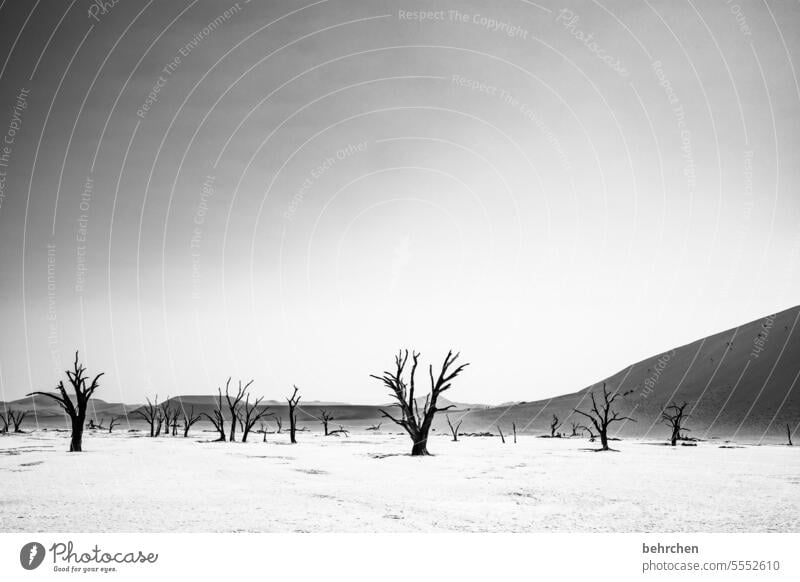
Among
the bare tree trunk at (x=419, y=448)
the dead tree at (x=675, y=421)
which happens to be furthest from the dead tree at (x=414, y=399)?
the dead tree at (x=675, y=421)

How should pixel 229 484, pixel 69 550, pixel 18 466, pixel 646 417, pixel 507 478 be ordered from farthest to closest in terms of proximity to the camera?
pixel 646 417
pixel 18 466
pixel 507 478
pixel 229 484
pixel 69 550

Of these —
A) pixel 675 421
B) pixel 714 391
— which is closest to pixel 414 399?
pixel 675 421

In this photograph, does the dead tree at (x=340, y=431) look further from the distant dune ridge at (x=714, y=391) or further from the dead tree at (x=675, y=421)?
the dead tree at (x=675, y=421)

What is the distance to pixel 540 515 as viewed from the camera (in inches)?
508

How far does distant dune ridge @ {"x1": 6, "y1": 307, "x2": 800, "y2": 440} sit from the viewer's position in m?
70.8

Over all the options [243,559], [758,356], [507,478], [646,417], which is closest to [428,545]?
[243,559]

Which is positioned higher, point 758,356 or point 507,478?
point 758,356

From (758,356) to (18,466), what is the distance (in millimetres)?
100893

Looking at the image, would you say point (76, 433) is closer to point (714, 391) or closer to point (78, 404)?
point (78, 404)

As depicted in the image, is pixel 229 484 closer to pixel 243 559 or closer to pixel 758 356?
pixel 243 559

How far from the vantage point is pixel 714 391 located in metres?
84.9

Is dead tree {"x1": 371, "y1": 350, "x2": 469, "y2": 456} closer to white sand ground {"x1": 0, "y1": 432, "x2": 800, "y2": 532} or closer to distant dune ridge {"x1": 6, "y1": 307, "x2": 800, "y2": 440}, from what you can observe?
white sand ground {"x1": 0, "y1": 432, "x2": 800, "y2": 532}

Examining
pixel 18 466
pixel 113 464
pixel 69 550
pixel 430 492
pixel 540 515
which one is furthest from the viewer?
pixel 113 464

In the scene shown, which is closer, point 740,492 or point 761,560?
point 761,560
